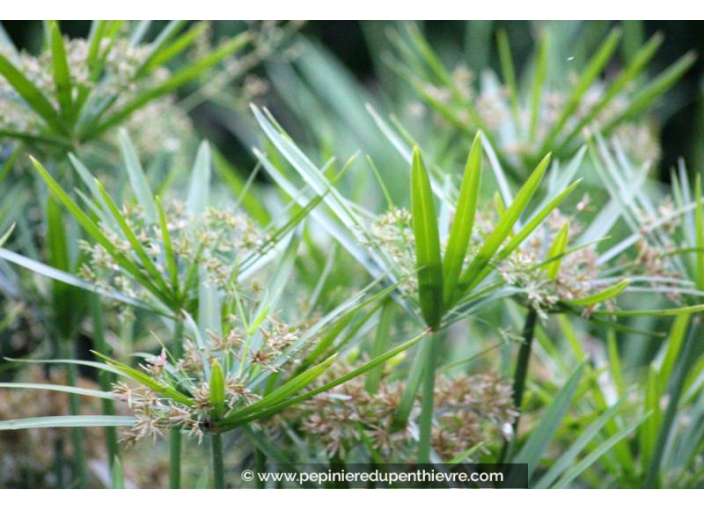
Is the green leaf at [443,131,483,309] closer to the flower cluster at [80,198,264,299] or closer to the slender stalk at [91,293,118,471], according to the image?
the flower cluster at [80,198,264,299]

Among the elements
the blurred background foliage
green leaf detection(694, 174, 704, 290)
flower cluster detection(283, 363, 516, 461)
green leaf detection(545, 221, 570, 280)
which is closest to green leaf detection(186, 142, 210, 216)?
flower cluster detection(283, 363, 516, 461)

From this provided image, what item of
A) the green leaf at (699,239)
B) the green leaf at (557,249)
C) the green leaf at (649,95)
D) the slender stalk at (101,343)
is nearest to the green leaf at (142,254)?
the slender stalk at (101,343)

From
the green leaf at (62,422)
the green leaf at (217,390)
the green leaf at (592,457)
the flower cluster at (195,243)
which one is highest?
the flower cluster at (195,243)

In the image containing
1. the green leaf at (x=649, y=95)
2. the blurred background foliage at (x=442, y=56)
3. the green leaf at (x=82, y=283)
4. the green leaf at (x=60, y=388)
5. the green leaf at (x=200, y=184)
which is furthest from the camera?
the blurred background foliage at (x=442, y=56)

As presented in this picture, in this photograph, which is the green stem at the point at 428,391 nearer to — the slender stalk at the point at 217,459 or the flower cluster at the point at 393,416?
the flower cluster at the point at 393,416

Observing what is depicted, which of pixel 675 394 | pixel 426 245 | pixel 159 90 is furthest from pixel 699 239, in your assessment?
pixel 159 90

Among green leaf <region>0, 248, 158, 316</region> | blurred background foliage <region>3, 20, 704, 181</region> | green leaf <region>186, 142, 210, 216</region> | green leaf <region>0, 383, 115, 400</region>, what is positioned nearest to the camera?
green leaf <region>0, 383, 115, 400</region>
